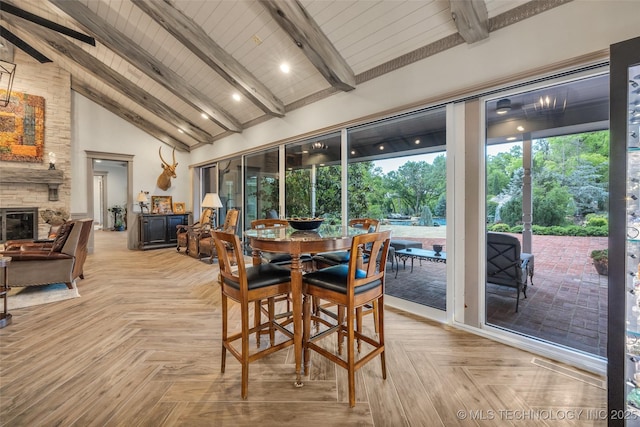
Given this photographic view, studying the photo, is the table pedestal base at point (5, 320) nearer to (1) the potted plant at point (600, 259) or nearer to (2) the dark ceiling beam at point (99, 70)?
(2) the dark ceiling beam at point (99, 70)

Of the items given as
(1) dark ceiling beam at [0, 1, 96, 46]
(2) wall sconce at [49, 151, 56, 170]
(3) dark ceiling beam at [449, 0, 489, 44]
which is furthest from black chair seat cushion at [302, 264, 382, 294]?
(2) wall sconce at [49, 151, 56, 170]

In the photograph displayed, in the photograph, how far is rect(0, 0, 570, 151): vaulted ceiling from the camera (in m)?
2.49

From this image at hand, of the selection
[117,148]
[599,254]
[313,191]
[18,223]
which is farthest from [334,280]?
[117,148]

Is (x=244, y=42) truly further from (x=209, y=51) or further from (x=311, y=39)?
(x=311, y=39)

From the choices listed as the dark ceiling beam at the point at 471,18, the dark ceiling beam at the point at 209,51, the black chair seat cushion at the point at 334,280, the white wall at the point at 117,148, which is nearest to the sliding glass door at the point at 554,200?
the dark ceiling beam at the point at 471,18

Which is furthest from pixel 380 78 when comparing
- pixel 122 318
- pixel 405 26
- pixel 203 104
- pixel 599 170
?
pixel 122 318

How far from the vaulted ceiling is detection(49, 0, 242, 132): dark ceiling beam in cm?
1

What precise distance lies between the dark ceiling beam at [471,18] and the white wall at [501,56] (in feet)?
0.35

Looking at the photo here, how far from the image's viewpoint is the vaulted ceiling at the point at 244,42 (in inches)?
98.0

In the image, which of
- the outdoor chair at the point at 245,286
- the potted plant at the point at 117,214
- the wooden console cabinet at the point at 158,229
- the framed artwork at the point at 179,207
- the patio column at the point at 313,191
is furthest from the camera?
the potted plant at the point at 117,214

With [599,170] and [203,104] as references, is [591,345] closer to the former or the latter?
[599,170]

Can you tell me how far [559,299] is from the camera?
8.91ft

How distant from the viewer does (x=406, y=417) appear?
1545mm

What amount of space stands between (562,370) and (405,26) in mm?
3004
